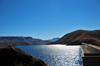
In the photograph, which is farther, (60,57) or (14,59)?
(60,57)

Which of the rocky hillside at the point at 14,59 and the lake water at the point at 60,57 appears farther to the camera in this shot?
the lake water at the point at 60,57

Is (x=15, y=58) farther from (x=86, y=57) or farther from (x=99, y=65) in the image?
(x=99, y=65)

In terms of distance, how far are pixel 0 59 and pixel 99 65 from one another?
12.9m

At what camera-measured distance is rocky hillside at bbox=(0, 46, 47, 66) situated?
32.7 ft

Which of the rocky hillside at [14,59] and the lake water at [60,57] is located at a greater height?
the rocky hillside at [14,59]

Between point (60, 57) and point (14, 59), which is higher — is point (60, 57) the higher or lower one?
the lower one

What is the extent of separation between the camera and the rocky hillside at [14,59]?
9.96 meters

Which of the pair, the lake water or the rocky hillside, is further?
the lake water

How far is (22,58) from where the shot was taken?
1043 centimetres

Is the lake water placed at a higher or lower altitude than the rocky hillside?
lower

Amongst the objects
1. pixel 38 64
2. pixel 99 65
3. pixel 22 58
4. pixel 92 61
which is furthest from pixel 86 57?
pixel 22 58

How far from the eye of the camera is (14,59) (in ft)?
33.6

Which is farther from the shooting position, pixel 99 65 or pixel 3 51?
pixel 99 65

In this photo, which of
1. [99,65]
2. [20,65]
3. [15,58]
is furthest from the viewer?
[99,65]
